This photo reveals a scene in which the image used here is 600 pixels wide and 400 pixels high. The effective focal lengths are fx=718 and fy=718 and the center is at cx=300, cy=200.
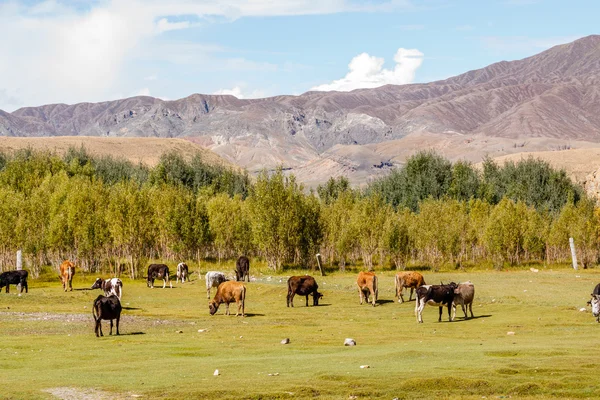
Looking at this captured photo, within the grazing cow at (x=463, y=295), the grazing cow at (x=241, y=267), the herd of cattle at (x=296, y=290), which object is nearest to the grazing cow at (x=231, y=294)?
Result: the herd of cattle at (x=296, y=290)

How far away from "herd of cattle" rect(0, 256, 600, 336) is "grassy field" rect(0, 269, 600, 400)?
1065 millimetres

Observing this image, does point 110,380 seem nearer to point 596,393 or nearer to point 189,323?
point 596,393

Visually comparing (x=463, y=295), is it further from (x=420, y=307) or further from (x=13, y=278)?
(x=13, y=278)

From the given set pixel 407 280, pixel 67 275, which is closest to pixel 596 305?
pixel 407 280

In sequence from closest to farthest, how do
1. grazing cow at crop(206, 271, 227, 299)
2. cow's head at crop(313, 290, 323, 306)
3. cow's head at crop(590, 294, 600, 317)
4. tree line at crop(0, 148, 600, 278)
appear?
1. cow's head at crop(590, 294, 600, 317)
2. cow's head at crop(313, 290, 323, 306)
3. grazing cow at crop(206, 271, 227, 299)
4. tree line at crop(0, 148, 600, 278)

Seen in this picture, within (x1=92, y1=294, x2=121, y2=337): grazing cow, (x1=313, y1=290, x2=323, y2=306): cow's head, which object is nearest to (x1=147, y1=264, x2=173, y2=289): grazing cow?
(x1=313, y1=290, x2=323, y2=306): cow's head

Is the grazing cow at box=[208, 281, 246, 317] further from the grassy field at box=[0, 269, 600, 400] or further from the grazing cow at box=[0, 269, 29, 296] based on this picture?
the grazing cow at box=[0, 269, 29, 296]

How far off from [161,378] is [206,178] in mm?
150555

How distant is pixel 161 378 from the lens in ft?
72.7

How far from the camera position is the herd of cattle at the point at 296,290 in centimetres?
3384

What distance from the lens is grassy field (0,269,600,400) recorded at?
2009cm

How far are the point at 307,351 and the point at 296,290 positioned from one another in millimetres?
19101

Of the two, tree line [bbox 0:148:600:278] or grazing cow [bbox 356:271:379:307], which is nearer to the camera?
grazing cow [bbox 356:271:379:307]

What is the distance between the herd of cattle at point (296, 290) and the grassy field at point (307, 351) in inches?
41.9
